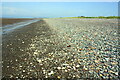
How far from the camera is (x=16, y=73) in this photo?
18.1ft

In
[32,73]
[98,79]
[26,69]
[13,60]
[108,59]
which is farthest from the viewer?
[13,60]

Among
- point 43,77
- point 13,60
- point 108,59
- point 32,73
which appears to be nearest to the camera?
point 43,77

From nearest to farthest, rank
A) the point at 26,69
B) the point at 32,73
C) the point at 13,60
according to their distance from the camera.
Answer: the point at 32,73 → the point at 26,69 → the point at 13,60

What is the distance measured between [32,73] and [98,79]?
3.70 meters

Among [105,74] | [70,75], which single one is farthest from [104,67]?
[70,75]

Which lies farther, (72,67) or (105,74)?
(72,67)

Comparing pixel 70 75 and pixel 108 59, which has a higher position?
pixel 108 59

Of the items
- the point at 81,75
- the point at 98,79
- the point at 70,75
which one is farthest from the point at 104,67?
the point at 70,75

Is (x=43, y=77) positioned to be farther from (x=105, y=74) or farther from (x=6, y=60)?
(x=6, y=60)

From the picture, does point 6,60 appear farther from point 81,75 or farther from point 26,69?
point 81,75

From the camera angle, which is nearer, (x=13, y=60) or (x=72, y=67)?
(x=72, y=67)

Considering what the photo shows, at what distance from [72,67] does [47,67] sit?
1615 mm

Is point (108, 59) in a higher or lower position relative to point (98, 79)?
higher

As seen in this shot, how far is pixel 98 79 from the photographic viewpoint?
481 cm
